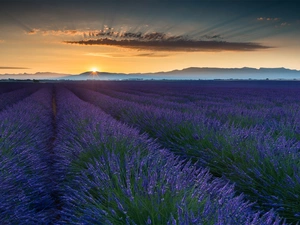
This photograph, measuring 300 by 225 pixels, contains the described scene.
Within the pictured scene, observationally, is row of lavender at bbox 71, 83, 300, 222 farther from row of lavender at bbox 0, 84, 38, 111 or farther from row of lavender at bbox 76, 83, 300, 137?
row of lavender at bbox 0, 84, 38, 111

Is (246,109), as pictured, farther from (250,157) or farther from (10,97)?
(10,97)

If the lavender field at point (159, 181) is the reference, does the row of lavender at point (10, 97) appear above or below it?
below

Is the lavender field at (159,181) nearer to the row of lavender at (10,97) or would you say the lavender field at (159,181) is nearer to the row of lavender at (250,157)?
the row of lavender at (250,157)

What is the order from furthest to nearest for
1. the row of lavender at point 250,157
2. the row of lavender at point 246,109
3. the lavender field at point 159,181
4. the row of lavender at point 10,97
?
the row of lavender at point 10,97 → the row of lavender at point 246,109 → the row of lavender at point 250,157 → the lavender field at point 159,181

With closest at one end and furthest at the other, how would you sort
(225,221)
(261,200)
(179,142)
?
(225,221) → (261,200) → (179,142)

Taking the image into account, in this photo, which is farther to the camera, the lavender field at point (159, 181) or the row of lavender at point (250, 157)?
the row of lavender at point (250, 157)

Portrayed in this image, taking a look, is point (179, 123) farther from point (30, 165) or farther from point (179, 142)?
point (30, 165)

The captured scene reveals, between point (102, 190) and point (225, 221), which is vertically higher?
point (225, 221)

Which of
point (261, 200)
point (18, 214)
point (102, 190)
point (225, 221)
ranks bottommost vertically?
point (261, 200)

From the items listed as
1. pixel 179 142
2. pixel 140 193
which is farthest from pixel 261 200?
pixel 179 142

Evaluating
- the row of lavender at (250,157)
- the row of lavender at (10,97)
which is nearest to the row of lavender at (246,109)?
the row of lavender at (250,157)

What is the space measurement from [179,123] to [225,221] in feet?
14.2

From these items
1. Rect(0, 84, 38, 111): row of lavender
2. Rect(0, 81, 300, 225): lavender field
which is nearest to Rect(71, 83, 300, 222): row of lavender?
Rect(0, 81, 300, 225): lavender field

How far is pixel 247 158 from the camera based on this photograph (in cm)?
363
